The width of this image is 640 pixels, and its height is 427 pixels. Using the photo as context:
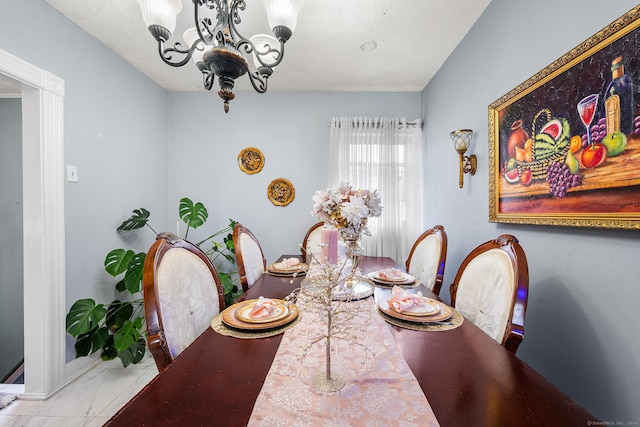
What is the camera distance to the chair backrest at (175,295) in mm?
888

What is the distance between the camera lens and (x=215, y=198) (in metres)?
3.12

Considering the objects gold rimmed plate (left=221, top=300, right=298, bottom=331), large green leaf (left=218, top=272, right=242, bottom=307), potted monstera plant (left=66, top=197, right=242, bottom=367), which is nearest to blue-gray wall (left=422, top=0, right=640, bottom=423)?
gold rimmed plate (left=221, top=300, right=298, bottom=331)

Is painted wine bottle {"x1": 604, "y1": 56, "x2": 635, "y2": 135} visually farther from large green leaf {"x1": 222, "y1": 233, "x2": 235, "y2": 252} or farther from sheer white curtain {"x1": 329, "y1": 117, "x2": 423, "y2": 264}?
large green leaf {"x1": 222, "y1": 233, "x2": 235, "y2": 252}

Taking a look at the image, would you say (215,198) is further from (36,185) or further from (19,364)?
(19,364)

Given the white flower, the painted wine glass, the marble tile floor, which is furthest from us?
the marble tile floor

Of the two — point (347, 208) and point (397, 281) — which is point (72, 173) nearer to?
point (347, 208)

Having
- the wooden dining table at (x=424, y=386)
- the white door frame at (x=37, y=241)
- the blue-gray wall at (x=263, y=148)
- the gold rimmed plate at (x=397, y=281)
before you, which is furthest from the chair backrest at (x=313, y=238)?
the white door frame at (x=37, y=241)

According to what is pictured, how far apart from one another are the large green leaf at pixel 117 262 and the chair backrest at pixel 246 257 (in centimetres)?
92

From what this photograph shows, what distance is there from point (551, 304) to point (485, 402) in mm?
979

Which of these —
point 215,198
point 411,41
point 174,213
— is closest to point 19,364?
point 174,213

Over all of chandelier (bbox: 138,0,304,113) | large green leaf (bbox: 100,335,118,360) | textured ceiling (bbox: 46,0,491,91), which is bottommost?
large green leaf (bbox: 100,335,118,360)

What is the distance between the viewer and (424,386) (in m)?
0.65

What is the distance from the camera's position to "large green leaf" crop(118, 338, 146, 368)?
1870 millimetres

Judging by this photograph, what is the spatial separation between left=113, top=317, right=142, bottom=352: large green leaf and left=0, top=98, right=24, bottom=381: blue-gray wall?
173 cm
